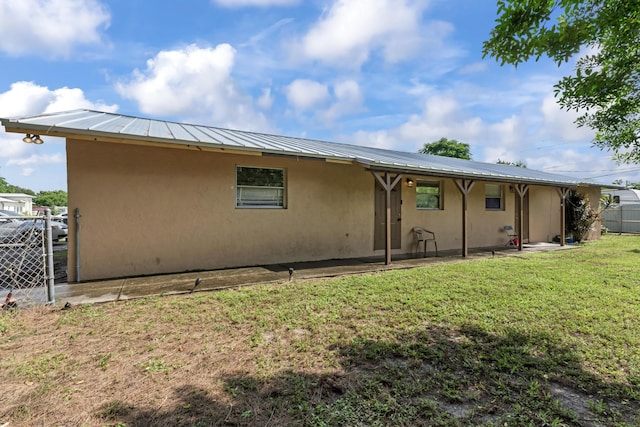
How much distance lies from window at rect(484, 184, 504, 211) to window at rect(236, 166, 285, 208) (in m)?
7.77

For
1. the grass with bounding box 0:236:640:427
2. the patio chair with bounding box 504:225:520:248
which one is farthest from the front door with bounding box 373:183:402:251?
the patio chair with bounding box 504:225:520:248

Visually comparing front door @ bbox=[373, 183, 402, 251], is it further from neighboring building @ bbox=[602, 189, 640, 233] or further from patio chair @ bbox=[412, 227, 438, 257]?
neighboring building @ bbox=[602, 189, 640, 233]

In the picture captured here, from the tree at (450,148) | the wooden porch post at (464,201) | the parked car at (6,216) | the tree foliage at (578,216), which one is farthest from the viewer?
the tree at (450,148)

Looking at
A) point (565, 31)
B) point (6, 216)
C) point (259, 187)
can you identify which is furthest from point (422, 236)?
point (6, 216)

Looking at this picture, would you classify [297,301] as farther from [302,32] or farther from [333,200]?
[302,32]

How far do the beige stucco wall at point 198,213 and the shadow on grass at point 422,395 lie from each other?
4509 millimetres

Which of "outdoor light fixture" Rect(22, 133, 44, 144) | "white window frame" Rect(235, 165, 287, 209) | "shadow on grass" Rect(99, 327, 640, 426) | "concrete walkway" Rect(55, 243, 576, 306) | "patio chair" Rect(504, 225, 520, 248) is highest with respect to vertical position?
"outdoor light fixture" Rect(22, 133, 44, 144)

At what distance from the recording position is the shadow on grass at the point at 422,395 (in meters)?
2.11

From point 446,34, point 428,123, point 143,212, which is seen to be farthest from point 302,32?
point 428,123

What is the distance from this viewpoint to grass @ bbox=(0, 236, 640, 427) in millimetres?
2182

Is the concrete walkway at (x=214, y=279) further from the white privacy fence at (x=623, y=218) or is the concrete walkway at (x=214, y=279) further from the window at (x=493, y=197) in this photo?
the white privacy fence at (x=623, y=218)

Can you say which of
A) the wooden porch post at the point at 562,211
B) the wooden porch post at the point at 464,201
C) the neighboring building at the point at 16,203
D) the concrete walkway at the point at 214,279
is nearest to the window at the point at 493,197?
the wooden porch post at the point at 562,211

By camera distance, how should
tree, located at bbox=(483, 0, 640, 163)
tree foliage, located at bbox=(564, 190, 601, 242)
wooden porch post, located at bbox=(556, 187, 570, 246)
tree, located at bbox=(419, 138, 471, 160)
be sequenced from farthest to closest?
tree, located at bbox=(419, 138, 471, 160), tree foliage, located at bbox=(564, 190, 601, 242), wooden porch post, located at bbox=(556, 187, 570, 246), tree, located at bbox=(483, 0, 640, 163)

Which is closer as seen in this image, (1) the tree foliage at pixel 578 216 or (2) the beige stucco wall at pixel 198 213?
(2) the beige stucco wall at pixel 198 213
